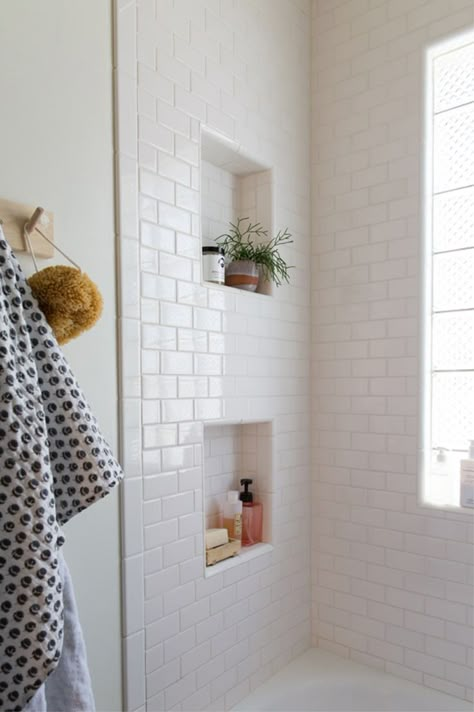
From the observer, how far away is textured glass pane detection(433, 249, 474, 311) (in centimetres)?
190

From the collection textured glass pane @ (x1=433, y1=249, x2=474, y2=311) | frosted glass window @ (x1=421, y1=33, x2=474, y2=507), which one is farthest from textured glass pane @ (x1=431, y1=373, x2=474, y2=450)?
textured glass pane @ (x1=433, y1=249, x2=474, y2=311)

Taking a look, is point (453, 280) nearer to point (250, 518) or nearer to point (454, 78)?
point (454, 78)

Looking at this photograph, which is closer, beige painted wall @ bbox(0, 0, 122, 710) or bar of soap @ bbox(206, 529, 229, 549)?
beige painted wall @ bbox(0, 0, 122, 710)

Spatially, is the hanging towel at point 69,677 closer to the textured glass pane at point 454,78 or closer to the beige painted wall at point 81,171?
the beige painted wall at point 81,171

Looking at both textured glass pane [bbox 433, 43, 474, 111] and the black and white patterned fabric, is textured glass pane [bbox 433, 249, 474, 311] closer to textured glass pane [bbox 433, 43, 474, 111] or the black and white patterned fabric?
textured glass pane [bbox 433, 43, 474, 111]

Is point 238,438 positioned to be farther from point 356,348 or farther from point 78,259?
point 78,259

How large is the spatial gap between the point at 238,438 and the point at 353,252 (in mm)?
884

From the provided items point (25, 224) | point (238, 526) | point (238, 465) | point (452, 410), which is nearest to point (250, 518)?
point (238, 526)

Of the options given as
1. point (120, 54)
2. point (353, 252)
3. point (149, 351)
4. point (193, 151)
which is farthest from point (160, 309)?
point (353, 252)

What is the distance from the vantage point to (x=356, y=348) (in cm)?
206

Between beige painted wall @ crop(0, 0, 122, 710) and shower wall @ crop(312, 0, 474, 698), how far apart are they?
1.07 metres

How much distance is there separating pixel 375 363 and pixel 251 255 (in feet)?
2.12

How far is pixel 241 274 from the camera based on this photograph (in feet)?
6.07

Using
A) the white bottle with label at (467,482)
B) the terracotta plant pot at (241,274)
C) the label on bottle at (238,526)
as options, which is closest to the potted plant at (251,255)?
the terracotta plant pot at (241,274)
